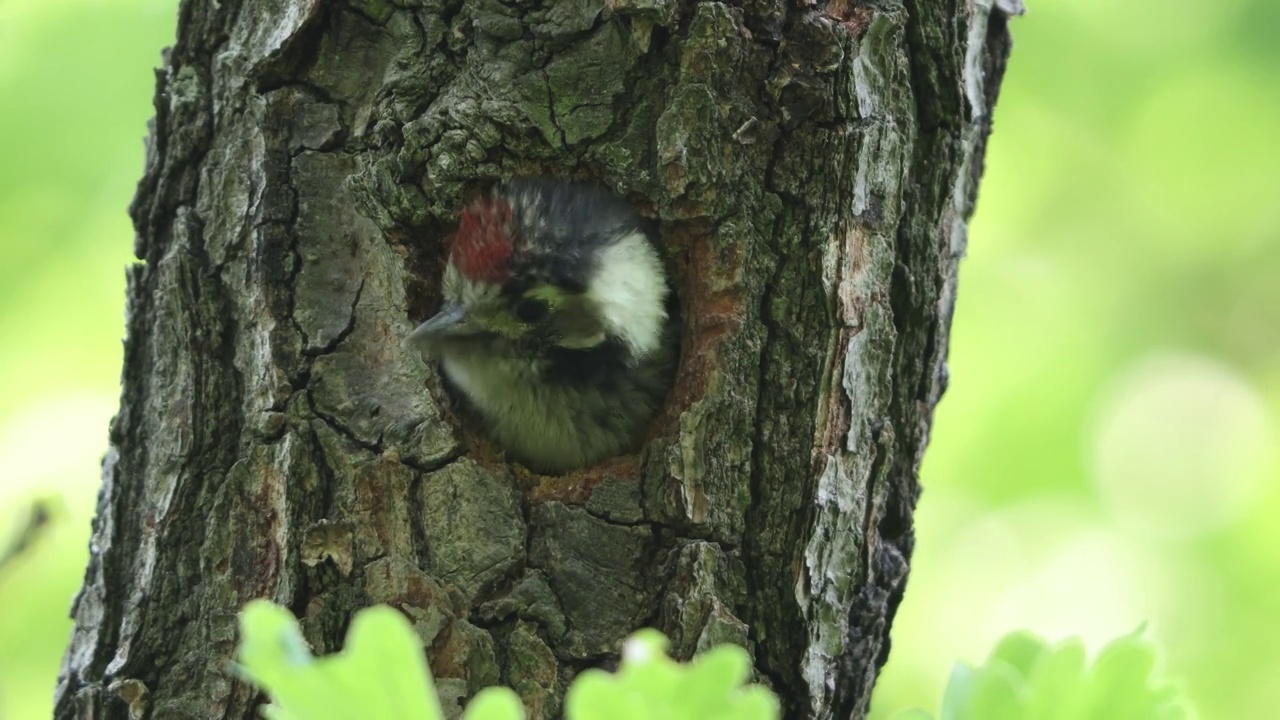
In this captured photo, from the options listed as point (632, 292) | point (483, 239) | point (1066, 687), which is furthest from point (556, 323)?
point (1066, 687)

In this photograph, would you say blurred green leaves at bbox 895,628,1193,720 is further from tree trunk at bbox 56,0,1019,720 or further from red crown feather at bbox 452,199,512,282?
red crown feather at bbox 452,199,512,282

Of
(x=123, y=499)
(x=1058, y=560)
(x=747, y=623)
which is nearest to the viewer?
(x=747, y=623)

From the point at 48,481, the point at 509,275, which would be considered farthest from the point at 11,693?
the point at 509,275

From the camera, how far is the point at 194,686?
2.23 m

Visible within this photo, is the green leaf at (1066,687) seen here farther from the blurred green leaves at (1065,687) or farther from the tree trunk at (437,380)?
the tree trunk at (437,380)

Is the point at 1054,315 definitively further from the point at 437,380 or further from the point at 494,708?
the point at 494,708

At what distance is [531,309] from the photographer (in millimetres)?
2721

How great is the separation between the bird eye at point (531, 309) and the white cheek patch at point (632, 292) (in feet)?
0.36

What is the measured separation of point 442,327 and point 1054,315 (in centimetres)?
303

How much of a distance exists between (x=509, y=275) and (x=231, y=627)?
90 cm

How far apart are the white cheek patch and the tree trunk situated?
115 mm

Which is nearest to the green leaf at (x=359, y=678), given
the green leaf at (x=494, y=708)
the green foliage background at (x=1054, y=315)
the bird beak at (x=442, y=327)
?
the green leaf at (x=494, y=708)

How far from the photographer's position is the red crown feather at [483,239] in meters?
2.44

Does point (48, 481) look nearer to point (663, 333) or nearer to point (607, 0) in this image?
point (663, 333)
